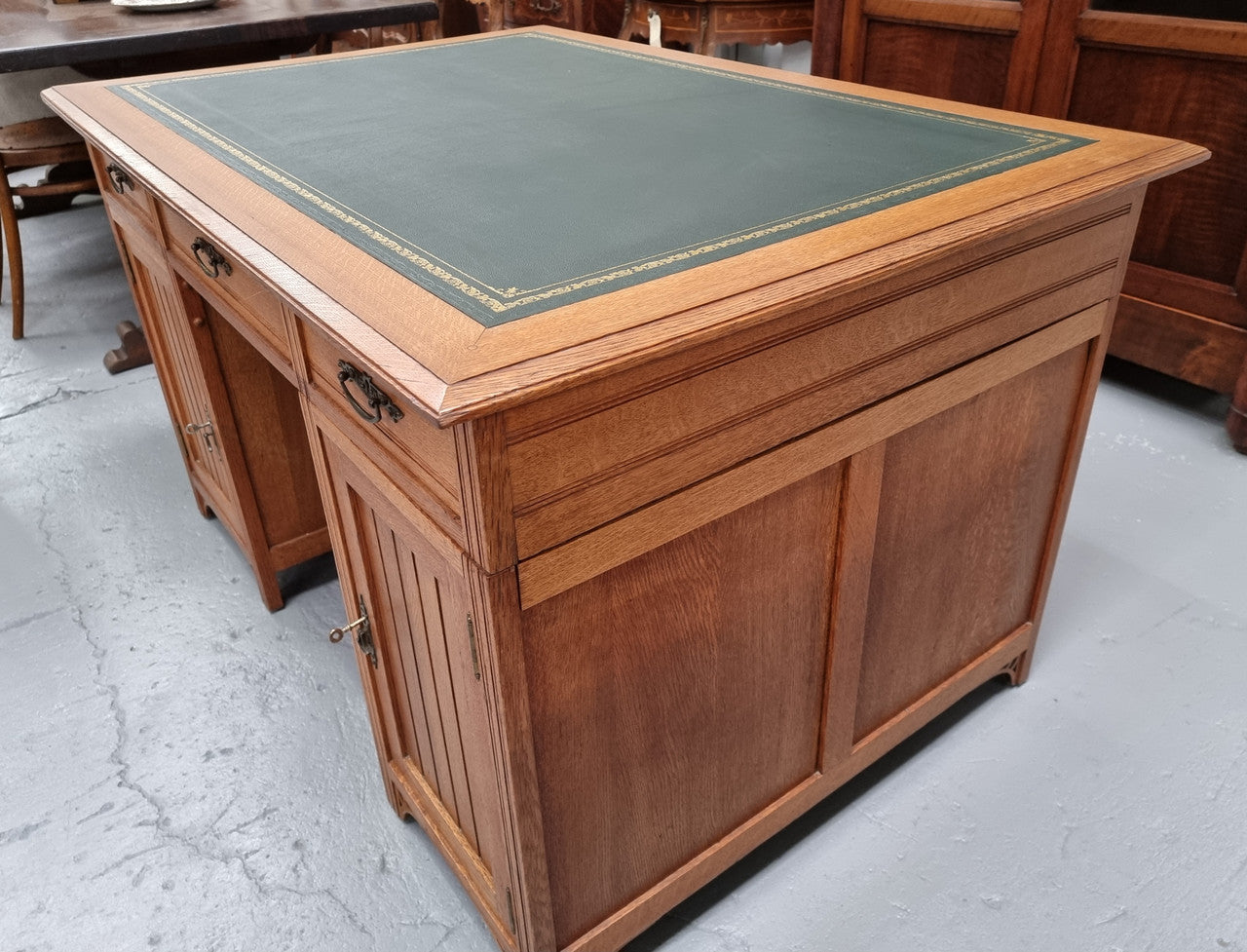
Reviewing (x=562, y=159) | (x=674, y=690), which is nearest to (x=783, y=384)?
(x=674, y=690)

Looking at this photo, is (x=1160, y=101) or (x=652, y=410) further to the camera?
(x=1160, y=101)

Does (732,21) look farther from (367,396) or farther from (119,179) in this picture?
(367,396)

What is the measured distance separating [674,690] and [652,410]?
0.38m

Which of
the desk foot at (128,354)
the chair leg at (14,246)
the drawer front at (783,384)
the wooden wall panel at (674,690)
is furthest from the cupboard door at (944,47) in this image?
the chair leg at (14,246)

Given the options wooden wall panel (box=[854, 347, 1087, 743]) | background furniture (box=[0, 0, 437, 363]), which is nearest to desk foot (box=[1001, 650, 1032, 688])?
wooden wall panel (box=[854, 347, 1087, 743])

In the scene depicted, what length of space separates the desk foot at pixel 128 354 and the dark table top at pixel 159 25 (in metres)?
0.84

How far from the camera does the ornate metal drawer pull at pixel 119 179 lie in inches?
67.0

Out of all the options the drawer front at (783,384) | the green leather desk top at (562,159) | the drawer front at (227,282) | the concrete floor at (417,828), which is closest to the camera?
the drawer front at (783,384)

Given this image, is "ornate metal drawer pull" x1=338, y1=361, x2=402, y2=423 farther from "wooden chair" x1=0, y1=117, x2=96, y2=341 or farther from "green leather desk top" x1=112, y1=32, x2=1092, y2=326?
"wooden chair" x1=0, y1=117, x2=96, y2=341

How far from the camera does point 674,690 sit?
1.12 meters

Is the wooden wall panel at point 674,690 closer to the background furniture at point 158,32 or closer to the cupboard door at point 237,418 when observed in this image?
the cupboard door at point 237,418

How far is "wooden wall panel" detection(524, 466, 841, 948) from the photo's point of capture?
1.00 m

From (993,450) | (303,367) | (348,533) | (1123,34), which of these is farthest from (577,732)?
(1123,34)

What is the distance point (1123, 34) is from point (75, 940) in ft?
9.25
